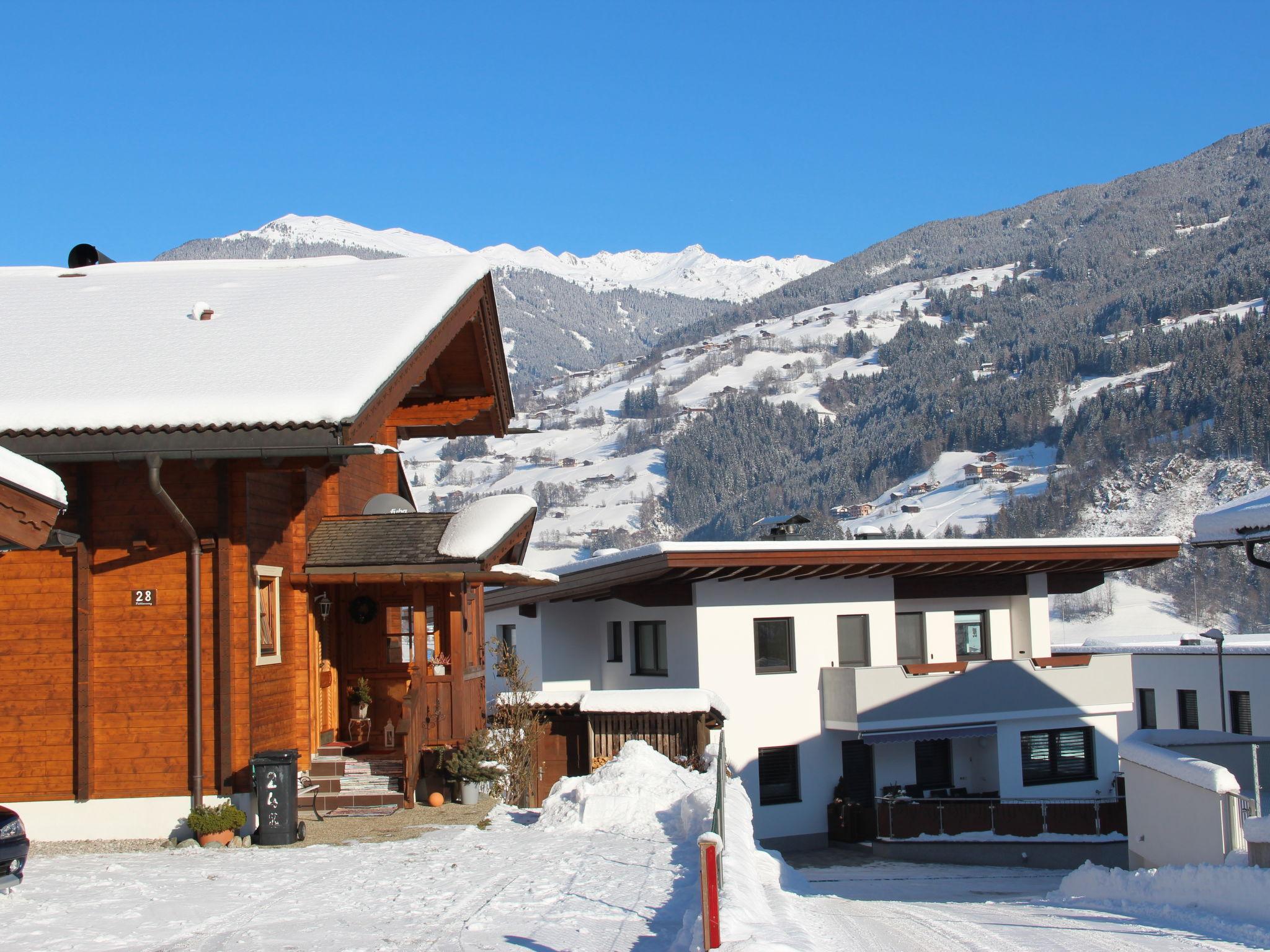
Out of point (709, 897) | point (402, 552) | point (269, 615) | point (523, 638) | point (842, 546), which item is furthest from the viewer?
point (523, 638)

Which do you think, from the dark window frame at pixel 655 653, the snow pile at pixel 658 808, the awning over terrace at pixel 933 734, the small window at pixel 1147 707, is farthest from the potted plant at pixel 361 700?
the small window at pixel 1147 707

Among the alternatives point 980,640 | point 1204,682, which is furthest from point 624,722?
point 1204,682

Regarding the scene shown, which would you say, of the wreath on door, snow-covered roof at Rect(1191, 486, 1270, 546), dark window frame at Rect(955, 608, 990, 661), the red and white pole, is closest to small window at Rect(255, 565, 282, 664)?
the wreath on door

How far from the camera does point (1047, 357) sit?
578ft

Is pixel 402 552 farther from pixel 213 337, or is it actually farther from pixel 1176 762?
pixel 1176 762

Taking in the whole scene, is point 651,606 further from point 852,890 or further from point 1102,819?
point 1102,819

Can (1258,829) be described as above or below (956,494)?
below

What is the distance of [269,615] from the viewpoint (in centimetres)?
1532

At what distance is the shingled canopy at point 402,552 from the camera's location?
15.6 meters

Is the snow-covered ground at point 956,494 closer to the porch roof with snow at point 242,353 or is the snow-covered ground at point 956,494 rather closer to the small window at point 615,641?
the small window at point 615,641

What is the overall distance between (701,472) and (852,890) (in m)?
154

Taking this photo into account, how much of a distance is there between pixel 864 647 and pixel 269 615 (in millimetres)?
16214

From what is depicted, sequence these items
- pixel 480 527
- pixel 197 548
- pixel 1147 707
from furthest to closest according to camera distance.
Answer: pixel 1147 707 < pixel 480 527 < pixel 197 548

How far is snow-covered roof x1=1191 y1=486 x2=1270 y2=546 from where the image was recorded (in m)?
13.6
